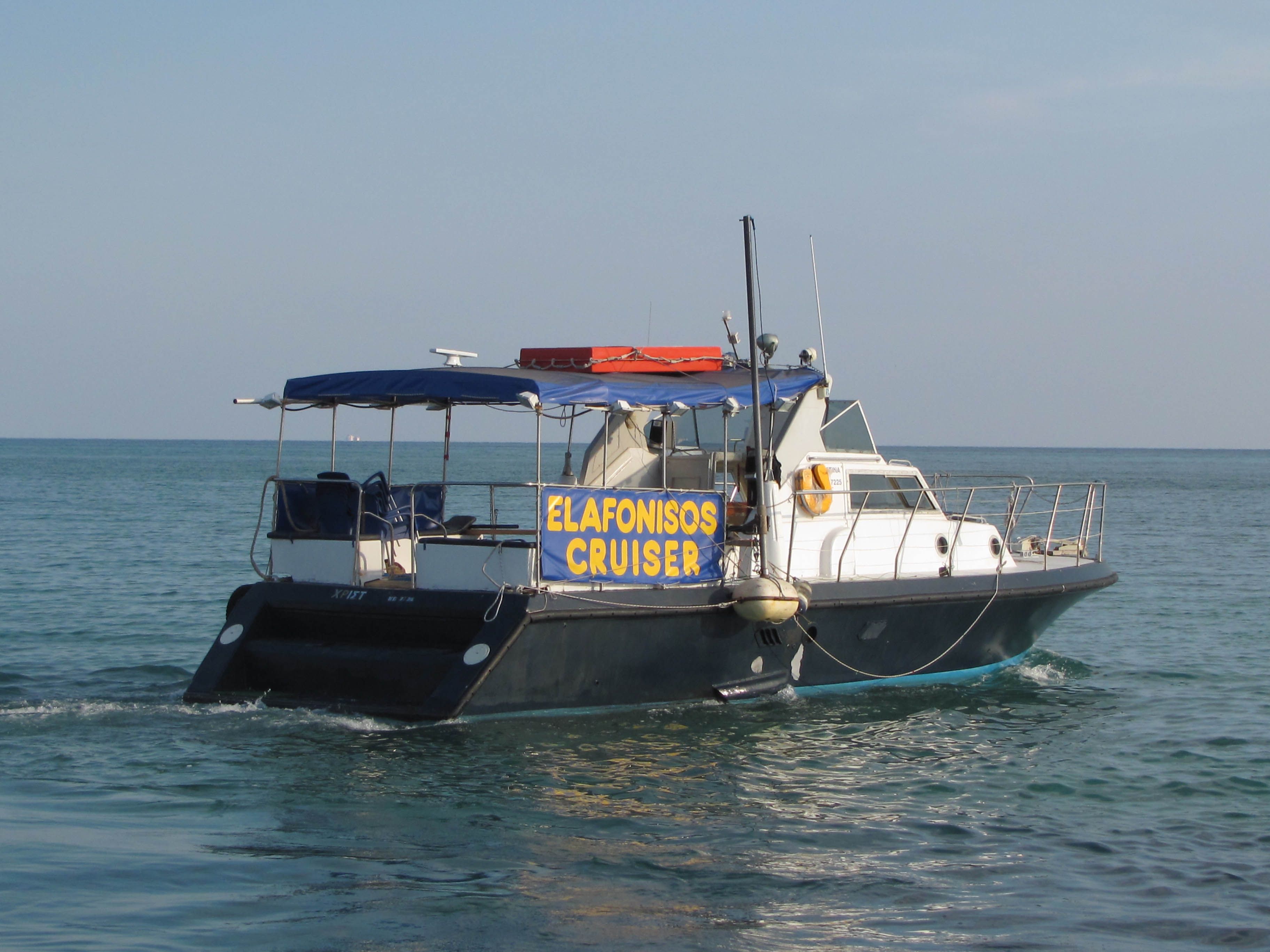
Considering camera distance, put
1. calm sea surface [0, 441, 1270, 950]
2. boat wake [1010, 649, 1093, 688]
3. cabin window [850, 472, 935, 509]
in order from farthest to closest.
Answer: boat wake [1010, 649, 1093, 688], cabin window [850, 472, 935, 509], calm sea surface [0, 441, 1270, 950]

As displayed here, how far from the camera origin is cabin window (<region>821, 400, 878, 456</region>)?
39.7ft

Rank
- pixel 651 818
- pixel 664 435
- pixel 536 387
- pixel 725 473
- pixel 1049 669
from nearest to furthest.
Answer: pixel 651 818 → pixel 536 387 → pixel 664 435 → pixel 725 473 → pixel 1049 669

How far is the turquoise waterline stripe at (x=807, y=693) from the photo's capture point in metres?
9.59

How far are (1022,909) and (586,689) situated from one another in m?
3.99

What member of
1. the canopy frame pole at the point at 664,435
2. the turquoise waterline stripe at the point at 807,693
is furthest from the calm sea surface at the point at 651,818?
the canopy frame pole at the point at 664,435

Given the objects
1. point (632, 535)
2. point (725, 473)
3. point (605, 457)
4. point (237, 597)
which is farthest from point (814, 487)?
point (237, 597)

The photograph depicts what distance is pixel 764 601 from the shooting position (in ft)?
32.8

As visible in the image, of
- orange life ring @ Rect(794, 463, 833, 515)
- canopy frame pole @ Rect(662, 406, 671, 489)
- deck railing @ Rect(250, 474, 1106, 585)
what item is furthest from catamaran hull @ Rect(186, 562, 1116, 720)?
canopy frame pole @ Rect(662, 406, 671, 489)

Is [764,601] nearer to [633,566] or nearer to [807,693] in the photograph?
[633,566]

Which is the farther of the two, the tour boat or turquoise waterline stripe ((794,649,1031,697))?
turquoise waterline stripe ((794,649,1031,697))

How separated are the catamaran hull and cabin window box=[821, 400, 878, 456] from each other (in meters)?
1.49

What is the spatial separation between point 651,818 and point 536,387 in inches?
121

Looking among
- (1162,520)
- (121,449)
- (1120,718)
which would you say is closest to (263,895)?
(1120,718)

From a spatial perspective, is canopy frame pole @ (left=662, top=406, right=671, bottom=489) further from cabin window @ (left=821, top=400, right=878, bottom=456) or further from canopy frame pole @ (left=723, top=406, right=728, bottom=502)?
cabin window @ (left=821, top=400, right=878, bottom=456)
